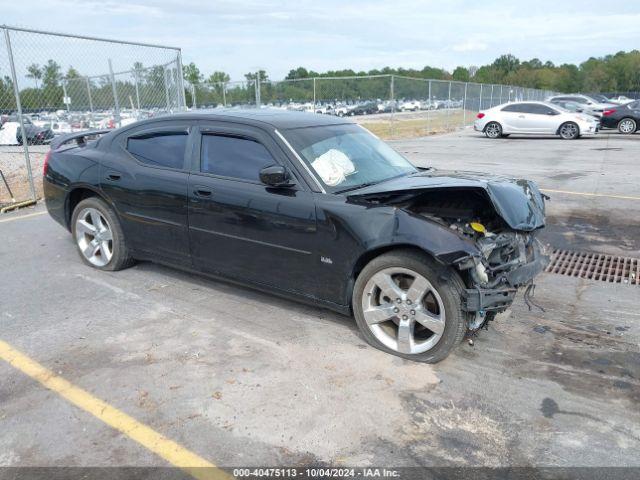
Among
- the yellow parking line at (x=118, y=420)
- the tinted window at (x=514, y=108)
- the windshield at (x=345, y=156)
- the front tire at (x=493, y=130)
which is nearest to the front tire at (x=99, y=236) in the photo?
the yellow parking line at (x=118, y=420)

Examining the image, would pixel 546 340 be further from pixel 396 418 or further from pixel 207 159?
pixel 207 159

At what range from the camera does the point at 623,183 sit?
1005 cm

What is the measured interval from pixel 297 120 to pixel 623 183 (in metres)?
8.26

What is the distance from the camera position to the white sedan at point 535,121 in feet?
67.4

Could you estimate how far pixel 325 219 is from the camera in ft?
12.2

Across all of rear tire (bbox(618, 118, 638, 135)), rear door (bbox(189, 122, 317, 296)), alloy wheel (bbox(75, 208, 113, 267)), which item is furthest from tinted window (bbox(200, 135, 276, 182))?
rear tire (bbox(618, 118, 638, 135))

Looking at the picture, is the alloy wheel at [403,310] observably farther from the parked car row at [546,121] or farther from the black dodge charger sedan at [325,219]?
the parked car row at [546,121]

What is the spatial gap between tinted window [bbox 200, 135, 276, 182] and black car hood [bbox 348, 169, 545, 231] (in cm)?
83

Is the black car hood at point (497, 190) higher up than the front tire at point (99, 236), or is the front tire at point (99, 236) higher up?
the black car hood at point (497, 190)

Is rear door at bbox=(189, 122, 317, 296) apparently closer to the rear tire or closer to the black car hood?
the black car hood

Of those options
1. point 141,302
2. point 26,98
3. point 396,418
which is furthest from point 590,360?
point 26,98

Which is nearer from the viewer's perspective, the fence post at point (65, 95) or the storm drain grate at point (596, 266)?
the storm drain grate at point (596, 266)

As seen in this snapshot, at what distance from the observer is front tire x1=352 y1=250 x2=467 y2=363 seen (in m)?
3.35

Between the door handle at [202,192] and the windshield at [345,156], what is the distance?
80 cm
